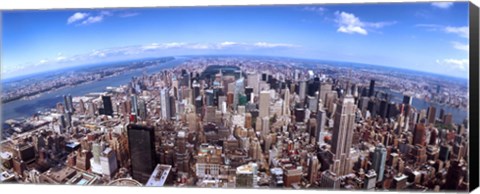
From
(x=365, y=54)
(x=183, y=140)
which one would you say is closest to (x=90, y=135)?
(x=183, y=140)

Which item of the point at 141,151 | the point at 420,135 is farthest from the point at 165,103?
the point at 420,135

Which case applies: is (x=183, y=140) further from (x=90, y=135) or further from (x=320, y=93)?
(x=320, y=93)

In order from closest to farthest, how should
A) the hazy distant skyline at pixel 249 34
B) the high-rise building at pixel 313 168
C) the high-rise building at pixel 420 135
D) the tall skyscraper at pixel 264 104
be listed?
the hazy distant skyline at pixel 249 34
the high-rise building at pixel 420 135
the high-rise building at pixel 313 168
the tall skyscraper at pixel 264 104

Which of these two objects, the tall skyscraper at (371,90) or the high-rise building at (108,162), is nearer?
the tall skyscraper at (371,90)

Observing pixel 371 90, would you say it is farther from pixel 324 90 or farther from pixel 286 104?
pixel 286 104

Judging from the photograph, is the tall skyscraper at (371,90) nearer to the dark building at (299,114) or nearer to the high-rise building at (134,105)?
the dark building at (299,114)

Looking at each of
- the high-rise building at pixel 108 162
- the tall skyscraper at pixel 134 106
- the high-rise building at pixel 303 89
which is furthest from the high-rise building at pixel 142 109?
the high-rise building at pixel 303 89

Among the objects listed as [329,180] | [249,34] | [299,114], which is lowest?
[329,180]

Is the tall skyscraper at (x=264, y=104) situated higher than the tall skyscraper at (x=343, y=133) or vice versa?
the tall skyscraper at (x=264, y=104)
